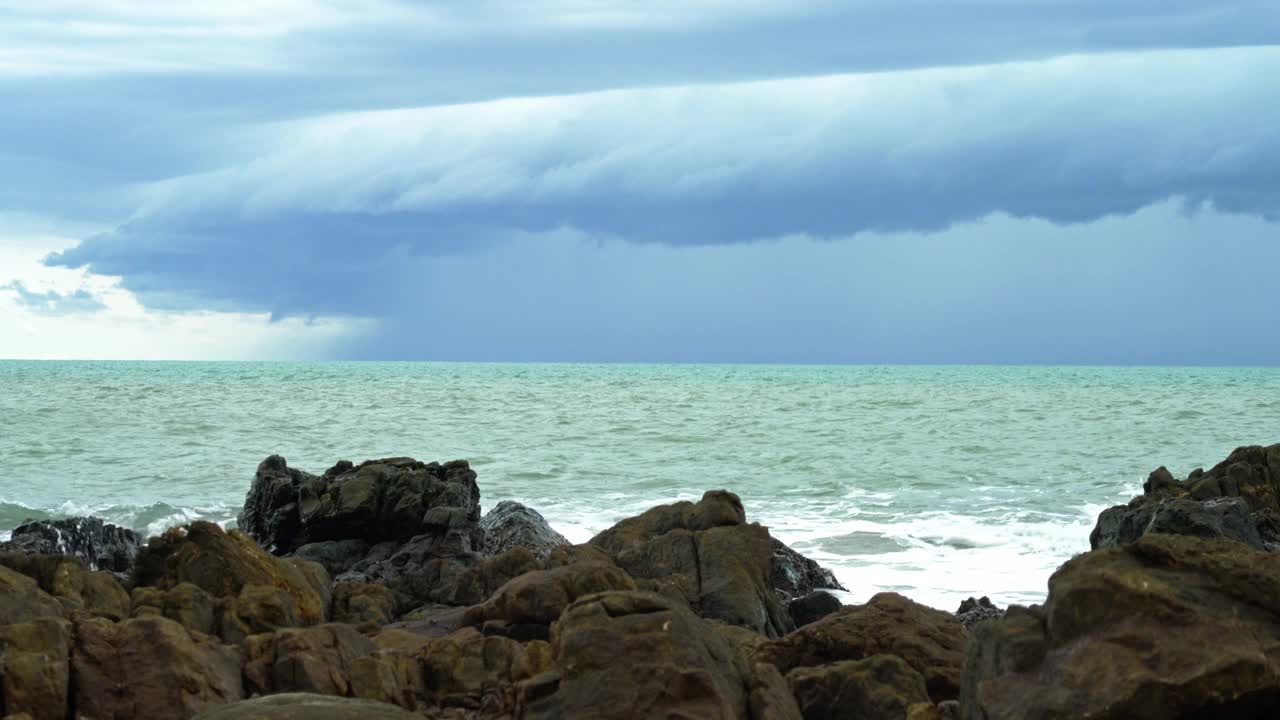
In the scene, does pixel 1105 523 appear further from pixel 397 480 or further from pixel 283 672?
pixel 283 672

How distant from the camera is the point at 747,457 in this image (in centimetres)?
3172

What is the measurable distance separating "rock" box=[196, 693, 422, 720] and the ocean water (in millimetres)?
9895

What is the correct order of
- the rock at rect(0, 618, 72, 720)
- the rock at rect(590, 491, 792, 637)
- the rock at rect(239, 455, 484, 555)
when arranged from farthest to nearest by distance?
the rock at rect(239, 455, 484, 555)
the rock at rect(590, 491, 792, 637)
the rock at rect(0, 618, 72, 720)

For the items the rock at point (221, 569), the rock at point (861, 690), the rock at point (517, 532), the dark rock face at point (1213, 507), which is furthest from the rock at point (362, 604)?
the dark rock face at point (1213, 507)

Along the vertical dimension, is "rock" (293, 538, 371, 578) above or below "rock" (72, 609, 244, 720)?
below

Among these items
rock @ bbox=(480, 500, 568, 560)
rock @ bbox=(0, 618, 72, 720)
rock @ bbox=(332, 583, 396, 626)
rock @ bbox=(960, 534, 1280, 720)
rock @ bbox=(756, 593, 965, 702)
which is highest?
rock @ bbox=(960, 534, 1280, 720)

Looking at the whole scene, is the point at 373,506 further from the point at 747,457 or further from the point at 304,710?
the point at 747,457

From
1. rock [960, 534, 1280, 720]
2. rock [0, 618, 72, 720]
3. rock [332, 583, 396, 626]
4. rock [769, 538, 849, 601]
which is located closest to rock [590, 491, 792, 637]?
rock [769, 538, 849, 601]

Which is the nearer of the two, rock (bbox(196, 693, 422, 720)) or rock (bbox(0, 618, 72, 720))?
rock (bbox(196, 693, 422, 720))

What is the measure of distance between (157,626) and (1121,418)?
147ft

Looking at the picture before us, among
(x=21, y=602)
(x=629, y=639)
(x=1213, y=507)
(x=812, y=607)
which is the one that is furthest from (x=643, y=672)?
(x=1213, y=507)

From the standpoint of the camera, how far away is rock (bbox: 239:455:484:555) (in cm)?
1462

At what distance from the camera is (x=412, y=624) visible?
927cm

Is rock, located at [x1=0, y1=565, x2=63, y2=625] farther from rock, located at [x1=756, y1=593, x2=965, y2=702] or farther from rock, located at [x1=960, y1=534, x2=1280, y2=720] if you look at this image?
rock, located at [x1=960, y1=534, x2=1280, y2=720]
